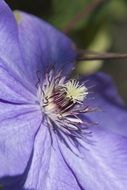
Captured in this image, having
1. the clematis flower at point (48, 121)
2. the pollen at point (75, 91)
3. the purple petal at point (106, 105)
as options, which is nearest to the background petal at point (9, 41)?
the clematis flower at point (48, 121)

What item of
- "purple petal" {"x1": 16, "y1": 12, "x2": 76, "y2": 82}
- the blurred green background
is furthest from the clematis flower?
the blurred green background

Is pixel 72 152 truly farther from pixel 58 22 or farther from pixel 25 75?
pixel 58 22

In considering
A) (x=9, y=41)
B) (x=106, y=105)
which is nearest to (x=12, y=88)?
(x=9, y=41)

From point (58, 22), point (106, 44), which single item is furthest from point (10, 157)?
point (106, 44)

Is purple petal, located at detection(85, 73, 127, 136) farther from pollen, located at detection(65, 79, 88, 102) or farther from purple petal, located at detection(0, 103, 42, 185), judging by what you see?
purple petal, located at detection(0, 103, 42, 185)

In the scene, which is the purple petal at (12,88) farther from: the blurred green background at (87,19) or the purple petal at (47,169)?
the blurred green background at (87,19)

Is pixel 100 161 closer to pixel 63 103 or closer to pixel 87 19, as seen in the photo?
pixel 63 103
